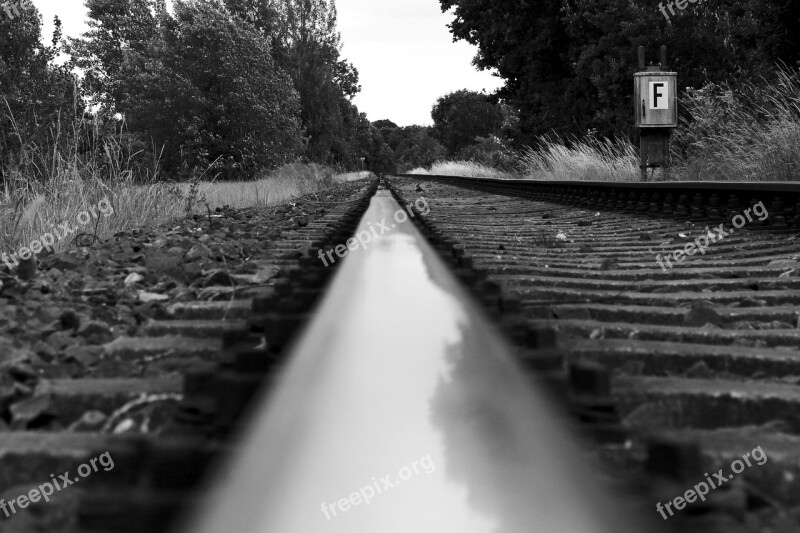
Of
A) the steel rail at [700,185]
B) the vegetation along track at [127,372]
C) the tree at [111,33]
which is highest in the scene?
the tree at [111,33]

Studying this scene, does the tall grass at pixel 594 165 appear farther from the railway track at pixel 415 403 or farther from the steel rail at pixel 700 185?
the railway track at pixel 415 403

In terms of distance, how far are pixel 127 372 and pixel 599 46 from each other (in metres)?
21.6

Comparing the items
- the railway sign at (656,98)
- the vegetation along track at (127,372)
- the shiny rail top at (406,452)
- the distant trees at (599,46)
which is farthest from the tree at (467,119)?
the shiny rail top at (406,452)

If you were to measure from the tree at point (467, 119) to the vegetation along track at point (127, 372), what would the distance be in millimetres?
85106

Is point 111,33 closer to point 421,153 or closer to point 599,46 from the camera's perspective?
point 599,46

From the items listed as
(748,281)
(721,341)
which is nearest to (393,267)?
(748,281)

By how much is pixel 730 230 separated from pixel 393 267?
2.63 m

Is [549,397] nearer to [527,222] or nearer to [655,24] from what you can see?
[527,222]

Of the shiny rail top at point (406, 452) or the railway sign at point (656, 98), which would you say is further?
the railway sign at point (656, 98)

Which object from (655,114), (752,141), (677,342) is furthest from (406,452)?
(655,114)

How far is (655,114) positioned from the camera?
37.6ft

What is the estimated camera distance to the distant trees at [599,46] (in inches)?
588

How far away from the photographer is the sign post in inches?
442

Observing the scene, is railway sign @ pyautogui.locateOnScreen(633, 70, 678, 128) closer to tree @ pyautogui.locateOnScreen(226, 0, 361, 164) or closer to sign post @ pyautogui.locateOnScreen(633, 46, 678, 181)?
sign post @ pyautogui.locateOnScreen(633, 46, 678, 181)
